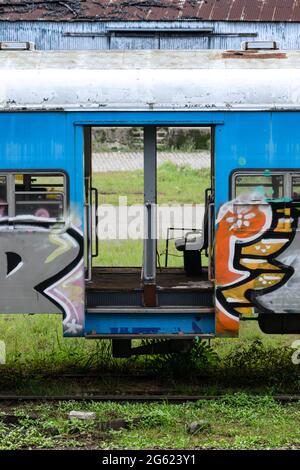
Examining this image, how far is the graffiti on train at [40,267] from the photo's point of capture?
9.02 meters

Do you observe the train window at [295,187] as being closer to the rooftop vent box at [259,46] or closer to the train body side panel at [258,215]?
the train body side panel at [258,215]

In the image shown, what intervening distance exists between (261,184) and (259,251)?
0.63m

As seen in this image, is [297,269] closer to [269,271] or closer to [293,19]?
[269,271]

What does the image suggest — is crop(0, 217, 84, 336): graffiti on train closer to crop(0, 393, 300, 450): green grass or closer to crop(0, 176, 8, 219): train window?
crop(0, 176, 8, 219): train window

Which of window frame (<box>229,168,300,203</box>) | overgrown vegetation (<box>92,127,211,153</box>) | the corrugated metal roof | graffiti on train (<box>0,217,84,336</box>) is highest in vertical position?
the corrugated metal roof

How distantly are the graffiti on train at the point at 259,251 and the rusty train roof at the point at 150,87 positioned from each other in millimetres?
945

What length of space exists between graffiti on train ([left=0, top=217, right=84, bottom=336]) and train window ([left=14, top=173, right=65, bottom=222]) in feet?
0.30

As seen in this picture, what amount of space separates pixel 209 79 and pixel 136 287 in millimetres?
2185

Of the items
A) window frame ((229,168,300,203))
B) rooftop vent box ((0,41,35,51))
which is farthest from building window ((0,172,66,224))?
window frame ((229,168,300,203))

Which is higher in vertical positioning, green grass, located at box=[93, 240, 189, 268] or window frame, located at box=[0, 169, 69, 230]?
window frame, located at box=[0, 169, 69, 230]

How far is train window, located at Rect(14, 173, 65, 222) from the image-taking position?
907 cm

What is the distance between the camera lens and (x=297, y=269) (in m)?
9.05

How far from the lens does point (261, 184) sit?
908 cm

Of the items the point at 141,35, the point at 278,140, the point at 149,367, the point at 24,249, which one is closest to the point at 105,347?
the point at 149,367
